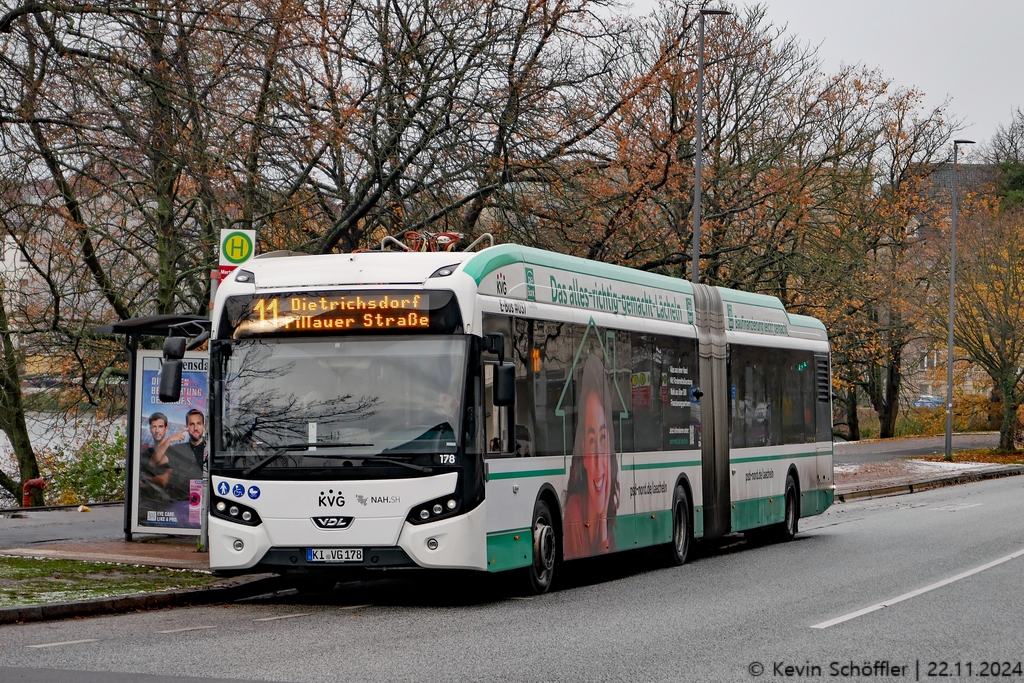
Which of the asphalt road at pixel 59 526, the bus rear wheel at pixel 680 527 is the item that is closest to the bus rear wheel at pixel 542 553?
the bus rear wheel at pixel 680 527

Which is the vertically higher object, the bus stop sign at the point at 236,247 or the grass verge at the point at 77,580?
the bus stop sign at the point at 236,247

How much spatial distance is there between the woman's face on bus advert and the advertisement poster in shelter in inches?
182

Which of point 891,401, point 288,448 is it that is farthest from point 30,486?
point 891,401

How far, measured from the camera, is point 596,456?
50.5 feet

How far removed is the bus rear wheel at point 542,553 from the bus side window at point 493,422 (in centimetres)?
97

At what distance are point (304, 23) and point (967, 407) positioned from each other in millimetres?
42863

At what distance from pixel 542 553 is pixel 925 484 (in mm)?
25643

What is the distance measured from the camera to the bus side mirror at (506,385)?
41.4 ft

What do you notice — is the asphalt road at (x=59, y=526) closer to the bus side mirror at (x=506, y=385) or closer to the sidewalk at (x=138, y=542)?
→ the sidewalk at (x=138, y=542)

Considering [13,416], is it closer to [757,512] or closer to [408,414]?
[757,512]

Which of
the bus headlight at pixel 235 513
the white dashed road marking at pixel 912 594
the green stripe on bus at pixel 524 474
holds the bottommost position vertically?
the white dashed road marking at pixel 912 594

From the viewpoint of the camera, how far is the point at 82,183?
66.5 feet

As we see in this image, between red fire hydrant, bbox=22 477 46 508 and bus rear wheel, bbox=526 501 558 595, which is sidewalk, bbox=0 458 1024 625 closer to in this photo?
red fire hydrant, bbox=22 477 46 508

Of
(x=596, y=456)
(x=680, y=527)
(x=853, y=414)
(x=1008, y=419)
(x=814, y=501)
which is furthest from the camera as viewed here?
(x=853, y=414)
